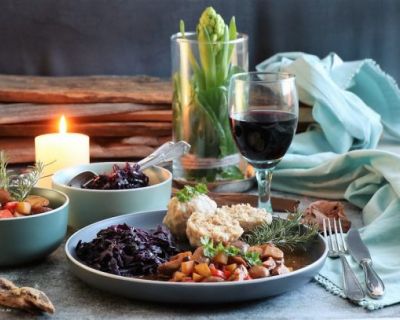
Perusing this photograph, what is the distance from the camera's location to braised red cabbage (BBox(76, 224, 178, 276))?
1065 millimetres

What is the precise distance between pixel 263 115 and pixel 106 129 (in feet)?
1.73

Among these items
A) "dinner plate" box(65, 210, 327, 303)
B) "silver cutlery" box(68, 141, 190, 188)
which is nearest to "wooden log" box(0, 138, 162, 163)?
"silver cutlery" box(68, 141, 190, 188)

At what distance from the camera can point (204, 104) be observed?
59.7 inches

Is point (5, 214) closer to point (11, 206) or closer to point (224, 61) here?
point (11, 206)

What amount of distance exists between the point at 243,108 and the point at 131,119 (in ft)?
1.62

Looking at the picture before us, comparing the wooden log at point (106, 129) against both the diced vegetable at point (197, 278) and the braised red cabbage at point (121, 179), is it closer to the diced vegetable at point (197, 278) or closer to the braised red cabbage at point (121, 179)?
the braised red cabbage at point (121, 179)

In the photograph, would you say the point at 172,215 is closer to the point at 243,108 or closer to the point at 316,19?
the point at 243,108

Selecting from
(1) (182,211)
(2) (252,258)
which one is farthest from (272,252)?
(1) (182,211)

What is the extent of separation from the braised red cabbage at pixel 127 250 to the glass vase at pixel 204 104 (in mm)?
393

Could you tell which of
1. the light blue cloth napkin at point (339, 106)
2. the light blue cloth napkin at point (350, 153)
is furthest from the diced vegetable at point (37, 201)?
the light blue cloth napkin at point (339, 106)

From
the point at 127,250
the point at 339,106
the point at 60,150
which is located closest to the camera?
the point at 127,250

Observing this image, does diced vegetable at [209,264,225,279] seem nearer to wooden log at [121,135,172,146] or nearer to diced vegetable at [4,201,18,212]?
diced vegetable at [4,201,18,212]

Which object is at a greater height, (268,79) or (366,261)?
(268,79)

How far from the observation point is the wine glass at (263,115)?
1.25 meters
